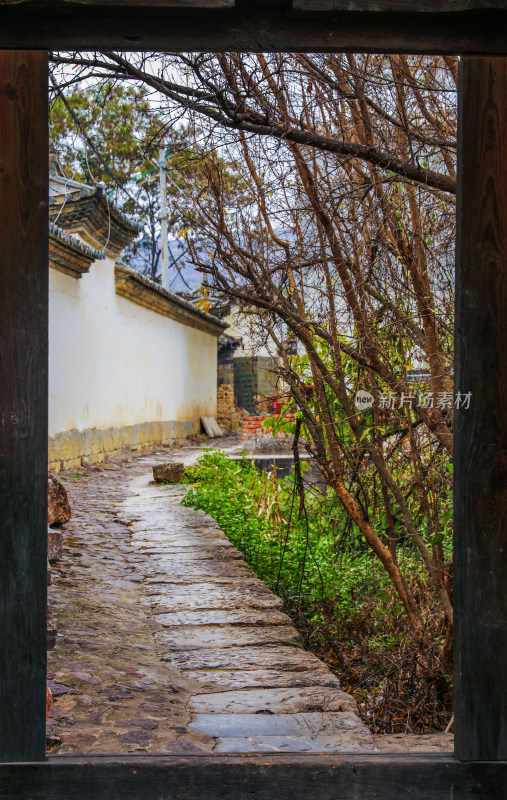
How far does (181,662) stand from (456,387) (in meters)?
2.05

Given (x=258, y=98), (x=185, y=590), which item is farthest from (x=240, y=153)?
(x=185, y=590)

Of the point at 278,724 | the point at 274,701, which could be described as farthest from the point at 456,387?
the point at 274,701

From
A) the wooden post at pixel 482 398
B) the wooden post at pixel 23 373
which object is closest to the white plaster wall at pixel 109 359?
the wooden post at pixel 23 373

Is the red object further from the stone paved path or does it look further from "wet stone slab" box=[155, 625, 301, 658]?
"wet stone slab" box=[155, 625, 301, 658]

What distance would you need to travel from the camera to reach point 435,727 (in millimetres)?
3875

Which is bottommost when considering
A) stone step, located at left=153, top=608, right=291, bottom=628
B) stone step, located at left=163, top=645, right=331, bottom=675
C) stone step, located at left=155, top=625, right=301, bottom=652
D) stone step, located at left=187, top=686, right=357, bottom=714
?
stone step, located at left=187, top=686, right=357, bottom=714

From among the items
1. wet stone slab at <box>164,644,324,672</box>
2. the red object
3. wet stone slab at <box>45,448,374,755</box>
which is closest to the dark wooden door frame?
wet stone slab at <box>45,448,374,755</box>

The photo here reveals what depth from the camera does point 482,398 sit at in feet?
6.78

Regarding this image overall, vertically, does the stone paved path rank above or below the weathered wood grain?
below

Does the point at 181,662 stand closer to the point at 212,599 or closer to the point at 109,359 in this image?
the point at 212,599

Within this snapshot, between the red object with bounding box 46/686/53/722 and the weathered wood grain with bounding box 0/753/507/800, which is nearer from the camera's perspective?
the weathered wood grain with bounding box 0/753/507/800

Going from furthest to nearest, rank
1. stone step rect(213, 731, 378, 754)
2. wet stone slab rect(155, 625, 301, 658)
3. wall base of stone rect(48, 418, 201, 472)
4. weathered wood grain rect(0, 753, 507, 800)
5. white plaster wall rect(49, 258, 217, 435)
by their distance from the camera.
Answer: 1. white plaster wall rect(49, 258, 217, 435)
2. wall base of stone rect(48, 418, 201, 472)
3. wet stone slab rect(155, 625, 301, 658)
4. stone step rect(213, 731, 378, 754)
5. weathered wood grain rect(0, 753, 507, 800)

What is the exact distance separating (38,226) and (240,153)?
2.78 meters

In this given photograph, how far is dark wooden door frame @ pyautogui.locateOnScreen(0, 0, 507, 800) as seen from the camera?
196 cm
